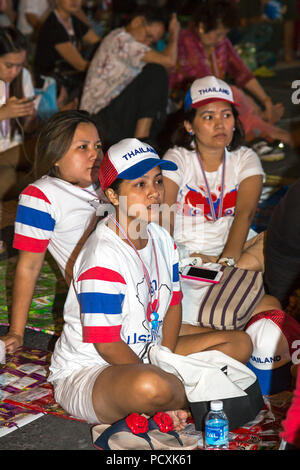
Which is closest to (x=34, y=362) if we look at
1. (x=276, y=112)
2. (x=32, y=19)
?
(x=276, y=112)

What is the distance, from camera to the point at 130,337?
2.67m

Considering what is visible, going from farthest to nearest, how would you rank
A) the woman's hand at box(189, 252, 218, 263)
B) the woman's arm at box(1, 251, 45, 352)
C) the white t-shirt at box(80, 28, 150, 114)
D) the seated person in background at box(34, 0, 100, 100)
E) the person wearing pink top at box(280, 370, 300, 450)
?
the seated person in background at box(34, 0, 100, 100) → the white t-shirt at box(80, 28, 150, 114) → the woman's hand at box(189, 252, 218, 263) → the woman's arm at box(1, 251, 45, 352) → the person wearing pink top at box(280, 370, 300, 450)

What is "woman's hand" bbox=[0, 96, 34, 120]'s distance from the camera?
183 inches

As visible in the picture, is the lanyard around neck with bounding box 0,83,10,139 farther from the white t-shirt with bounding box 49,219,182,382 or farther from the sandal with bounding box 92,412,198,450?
the sandal with bounding box 92,412,198,450

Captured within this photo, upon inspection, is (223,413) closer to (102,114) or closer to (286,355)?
(286,355)

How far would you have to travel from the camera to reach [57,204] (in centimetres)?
316

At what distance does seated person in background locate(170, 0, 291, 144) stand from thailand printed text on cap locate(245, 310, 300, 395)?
11.8ft

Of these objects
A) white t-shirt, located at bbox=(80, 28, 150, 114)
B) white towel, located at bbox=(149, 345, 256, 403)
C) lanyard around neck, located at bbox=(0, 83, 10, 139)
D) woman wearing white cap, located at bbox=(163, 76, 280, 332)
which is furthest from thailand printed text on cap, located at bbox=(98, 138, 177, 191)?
white t-shirt, located at bbox=(80, 28, 150, 114)

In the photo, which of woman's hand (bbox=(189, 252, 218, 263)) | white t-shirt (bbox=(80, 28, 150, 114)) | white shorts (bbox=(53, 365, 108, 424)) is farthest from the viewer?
white t-shirt (bbox=(80, 28, 150, 114))

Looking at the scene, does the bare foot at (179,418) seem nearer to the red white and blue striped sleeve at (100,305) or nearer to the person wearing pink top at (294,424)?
the red white and blue striped sleeve at (100,305)

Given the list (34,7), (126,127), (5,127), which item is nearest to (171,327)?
(5,127)

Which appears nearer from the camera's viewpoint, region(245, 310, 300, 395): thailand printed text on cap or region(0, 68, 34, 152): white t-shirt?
region(245, 310, 300, 395): thailand printed text on cap

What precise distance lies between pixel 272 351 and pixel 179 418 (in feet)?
1.86

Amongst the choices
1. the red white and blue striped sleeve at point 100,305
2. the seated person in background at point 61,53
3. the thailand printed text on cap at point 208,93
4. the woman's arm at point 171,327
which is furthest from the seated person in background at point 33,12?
the red white and blue striped sleeve at point 100,305
